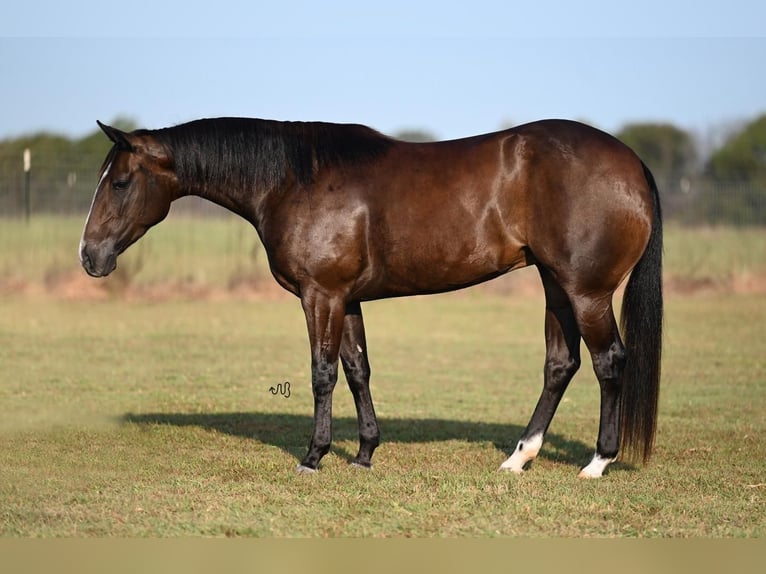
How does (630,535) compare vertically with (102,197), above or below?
below

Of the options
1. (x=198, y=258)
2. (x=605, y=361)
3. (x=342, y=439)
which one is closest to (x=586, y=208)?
(x=605, y=361)

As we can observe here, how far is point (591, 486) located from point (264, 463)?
226 cm

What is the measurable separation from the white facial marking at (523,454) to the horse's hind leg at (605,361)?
361 mm

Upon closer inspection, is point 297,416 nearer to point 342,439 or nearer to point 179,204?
point 342,439

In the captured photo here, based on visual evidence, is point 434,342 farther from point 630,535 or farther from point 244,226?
point 630,535

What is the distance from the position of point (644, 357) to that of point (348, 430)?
2.89 m

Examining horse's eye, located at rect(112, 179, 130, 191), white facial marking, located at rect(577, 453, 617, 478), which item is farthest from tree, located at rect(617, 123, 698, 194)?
horse's eye, located at rect(112, 179, 130, 191)

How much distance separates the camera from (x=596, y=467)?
21.2 ft

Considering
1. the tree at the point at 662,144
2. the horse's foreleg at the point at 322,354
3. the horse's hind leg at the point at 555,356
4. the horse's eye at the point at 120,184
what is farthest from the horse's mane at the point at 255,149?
the tree at the point at 662,144

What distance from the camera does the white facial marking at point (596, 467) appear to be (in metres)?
6.44

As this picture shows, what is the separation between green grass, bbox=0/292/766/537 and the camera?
534 centimetres

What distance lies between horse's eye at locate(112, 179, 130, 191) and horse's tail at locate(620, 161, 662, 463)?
3537mm

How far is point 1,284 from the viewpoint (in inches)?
728

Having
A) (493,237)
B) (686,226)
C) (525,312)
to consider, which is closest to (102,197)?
(493,237)
